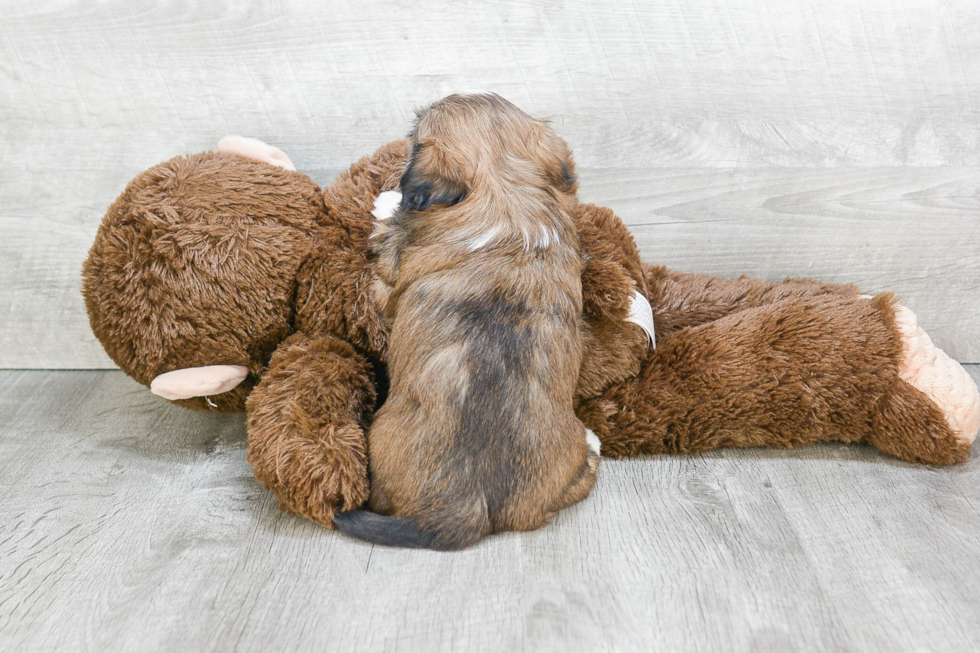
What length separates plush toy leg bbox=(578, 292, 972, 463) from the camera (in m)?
1.50

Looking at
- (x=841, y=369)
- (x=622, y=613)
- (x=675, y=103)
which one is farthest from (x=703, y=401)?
(x=675, y=103)

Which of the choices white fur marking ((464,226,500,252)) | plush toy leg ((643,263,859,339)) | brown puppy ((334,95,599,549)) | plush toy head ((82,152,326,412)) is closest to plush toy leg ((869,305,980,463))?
plush toy leg ((643,263,859,339))

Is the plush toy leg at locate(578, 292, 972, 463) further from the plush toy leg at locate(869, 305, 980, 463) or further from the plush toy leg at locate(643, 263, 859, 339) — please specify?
the plush toy leg at locate(643, 263, 859, 339)

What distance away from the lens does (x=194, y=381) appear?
55.7 inches

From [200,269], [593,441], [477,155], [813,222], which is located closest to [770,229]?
[813,222]

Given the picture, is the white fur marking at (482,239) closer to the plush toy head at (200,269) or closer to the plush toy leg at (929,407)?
the plush toy head at (200,269)

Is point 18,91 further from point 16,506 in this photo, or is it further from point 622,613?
point 622,613

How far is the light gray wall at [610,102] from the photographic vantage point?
1670mm

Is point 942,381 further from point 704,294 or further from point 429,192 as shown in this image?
point 429,192

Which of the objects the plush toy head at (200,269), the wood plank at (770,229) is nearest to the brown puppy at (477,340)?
the plush toy head at (200,269)

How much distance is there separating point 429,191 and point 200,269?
45 cm

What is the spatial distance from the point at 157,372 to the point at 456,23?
3.18 ft

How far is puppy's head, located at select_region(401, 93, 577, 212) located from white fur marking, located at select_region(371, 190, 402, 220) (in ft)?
0.28

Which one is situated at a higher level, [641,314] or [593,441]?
[641,314]
